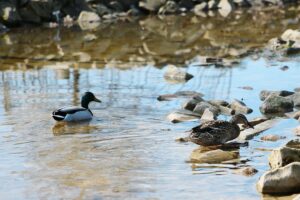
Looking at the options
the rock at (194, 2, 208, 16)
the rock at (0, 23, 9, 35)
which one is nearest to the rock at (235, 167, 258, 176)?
the rock at (0, 23, 9, 35)

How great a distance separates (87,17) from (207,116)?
16727 millimetres

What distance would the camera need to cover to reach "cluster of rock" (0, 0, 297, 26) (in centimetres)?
2625

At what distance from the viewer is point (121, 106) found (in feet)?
42.1

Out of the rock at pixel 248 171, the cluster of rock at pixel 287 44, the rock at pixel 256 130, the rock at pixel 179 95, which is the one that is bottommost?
the rock at pixel 248 171

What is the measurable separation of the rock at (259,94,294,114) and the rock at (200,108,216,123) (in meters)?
0.95

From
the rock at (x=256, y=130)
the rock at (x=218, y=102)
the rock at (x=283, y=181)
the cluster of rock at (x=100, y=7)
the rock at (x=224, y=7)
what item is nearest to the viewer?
the rock at (x=283, y=181)

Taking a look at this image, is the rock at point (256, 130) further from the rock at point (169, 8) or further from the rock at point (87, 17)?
the rock at point (169, 8)

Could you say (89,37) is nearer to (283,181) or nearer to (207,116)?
(207,116)

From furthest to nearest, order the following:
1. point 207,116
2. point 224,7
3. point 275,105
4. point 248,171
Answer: point 224,7
point 275,105
point 207,116
point 248,171

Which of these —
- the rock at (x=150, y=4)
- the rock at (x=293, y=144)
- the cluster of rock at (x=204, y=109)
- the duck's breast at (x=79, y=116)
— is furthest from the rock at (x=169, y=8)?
the rock at (x=293, y=144)

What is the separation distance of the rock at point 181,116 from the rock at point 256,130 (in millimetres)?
1120

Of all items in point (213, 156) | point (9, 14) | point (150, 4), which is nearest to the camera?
point (213, 156)

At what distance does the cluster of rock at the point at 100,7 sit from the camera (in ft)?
86.1

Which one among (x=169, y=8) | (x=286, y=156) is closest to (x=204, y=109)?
(x=286, y=156)
